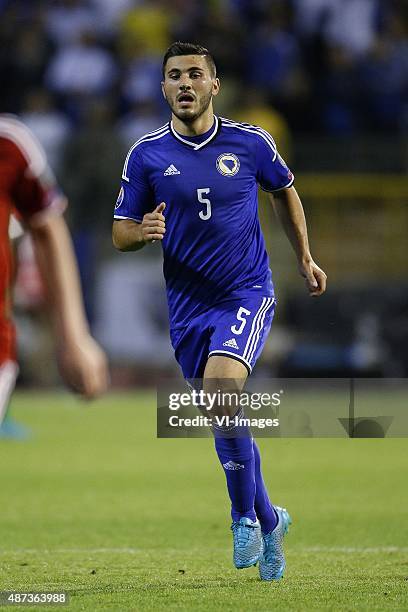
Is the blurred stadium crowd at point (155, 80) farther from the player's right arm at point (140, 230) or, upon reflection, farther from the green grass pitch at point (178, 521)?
the player's right arm at point (140, 230)

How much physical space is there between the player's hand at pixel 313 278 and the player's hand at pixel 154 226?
0.97 metres

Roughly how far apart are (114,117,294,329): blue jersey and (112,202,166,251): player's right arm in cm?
10

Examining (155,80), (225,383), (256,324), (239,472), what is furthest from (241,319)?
(155,80)

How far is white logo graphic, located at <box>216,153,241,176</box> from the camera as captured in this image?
6.48 metres

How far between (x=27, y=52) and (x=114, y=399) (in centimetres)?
491

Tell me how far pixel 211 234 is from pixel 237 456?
104 centimetres

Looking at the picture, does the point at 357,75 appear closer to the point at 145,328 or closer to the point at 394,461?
the point at 145,328

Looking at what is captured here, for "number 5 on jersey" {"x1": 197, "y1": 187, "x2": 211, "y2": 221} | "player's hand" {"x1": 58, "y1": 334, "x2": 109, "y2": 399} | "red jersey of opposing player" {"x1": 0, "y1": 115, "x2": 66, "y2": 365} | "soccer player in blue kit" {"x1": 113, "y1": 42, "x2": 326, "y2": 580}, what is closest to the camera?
"player's hand" {"x1": 58, "y1": 334, "x2": 109, "y2": 399}

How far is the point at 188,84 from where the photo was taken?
21.0 feet

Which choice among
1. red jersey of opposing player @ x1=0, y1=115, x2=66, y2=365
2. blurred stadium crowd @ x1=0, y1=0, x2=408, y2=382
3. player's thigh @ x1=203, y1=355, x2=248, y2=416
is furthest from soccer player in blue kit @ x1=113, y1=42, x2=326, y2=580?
blurred stadium crowd @ x1=0, y1=0, x2=408, y2=382

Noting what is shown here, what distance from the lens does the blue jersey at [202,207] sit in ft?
21.1

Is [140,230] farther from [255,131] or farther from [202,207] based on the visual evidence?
[255,131]

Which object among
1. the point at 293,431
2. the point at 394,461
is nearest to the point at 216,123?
the point at 293,431

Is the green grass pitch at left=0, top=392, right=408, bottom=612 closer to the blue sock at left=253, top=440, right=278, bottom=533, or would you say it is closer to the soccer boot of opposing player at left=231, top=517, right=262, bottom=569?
the soccer boot of opposing player at left=231, top=517, right=262, bottom=569
